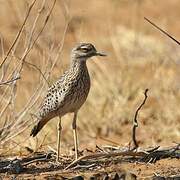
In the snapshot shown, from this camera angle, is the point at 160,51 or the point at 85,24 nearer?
the point at 160,51

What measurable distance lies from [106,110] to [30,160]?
131 inches

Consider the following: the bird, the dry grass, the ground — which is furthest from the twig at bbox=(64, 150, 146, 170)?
the dry grass

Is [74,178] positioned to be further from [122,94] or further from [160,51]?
[160,51]

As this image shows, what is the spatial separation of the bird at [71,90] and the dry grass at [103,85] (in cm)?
17

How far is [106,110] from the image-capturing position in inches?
410

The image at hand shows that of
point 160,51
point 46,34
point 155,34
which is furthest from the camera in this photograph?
point 155,34

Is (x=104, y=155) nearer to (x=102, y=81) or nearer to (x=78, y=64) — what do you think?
(x=78, y=64)

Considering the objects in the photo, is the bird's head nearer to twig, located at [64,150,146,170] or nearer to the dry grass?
the dry grass

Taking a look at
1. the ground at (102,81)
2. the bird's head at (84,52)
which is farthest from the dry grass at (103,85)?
the bird's head at (84,52)

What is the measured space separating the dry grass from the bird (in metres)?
0.17

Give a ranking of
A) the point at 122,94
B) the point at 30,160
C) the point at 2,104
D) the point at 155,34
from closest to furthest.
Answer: the point at 30,160
the point at 2,104
the point at 122,94
the point at 155,34

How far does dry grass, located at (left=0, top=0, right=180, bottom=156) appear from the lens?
7609 millimetres

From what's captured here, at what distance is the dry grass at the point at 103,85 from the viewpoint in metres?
7.61

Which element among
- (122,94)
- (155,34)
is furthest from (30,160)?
(155,34)
